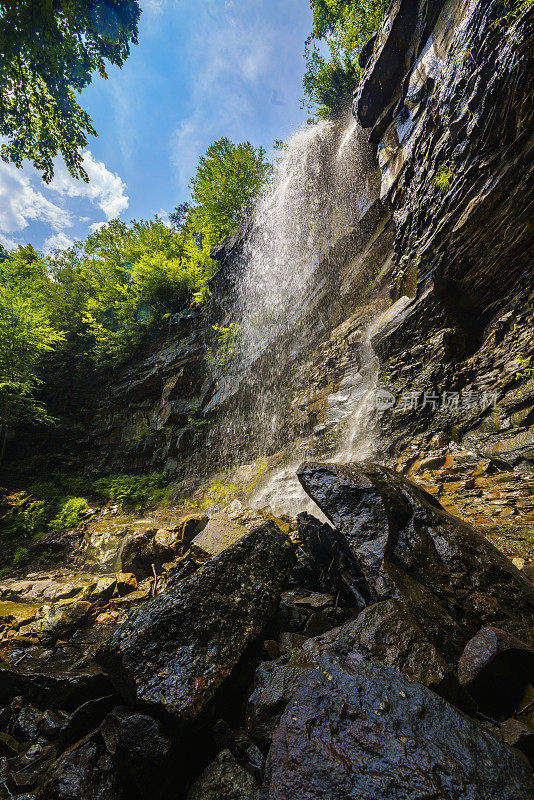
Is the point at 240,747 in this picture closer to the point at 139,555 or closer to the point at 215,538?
the point at 215,538

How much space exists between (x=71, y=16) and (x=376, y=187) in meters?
7.90

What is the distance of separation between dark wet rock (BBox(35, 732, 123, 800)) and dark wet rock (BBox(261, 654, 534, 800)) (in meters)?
0.89

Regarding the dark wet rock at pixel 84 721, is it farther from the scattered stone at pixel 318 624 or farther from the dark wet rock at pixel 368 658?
the scattered stone at pixel 318 624

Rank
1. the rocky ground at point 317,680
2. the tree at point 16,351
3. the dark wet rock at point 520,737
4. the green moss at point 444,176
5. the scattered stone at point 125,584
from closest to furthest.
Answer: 1. the rocky ground at point 317,680
2. the dark wet rock at point 520,737
3. the scattered stone at point 125,584
4. the green moss at point 444,176
5. the tree at point 16,351

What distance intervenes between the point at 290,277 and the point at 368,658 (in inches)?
444

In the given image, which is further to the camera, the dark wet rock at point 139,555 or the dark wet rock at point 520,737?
the dark wet rock at point 139,555

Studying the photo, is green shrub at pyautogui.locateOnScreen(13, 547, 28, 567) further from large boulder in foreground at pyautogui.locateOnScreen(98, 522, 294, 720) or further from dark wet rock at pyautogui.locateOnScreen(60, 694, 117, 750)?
large boulder in foreground at pyautogui.locateOnScreen(98, 522, 294, 720)

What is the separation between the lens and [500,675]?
1471 mm

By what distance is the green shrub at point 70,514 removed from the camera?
30.1 ft

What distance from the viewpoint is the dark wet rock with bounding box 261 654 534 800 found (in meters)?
0.92

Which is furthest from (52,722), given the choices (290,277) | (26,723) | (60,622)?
(290,277)

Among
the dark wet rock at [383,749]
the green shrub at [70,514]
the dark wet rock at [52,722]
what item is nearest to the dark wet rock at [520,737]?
the dark wet rock at [383,749]

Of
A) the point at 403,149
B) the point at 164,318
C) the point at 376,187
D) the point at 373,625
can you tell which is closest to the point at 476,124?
the point at 403,149

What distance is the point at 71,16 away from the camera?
5.68 metres
